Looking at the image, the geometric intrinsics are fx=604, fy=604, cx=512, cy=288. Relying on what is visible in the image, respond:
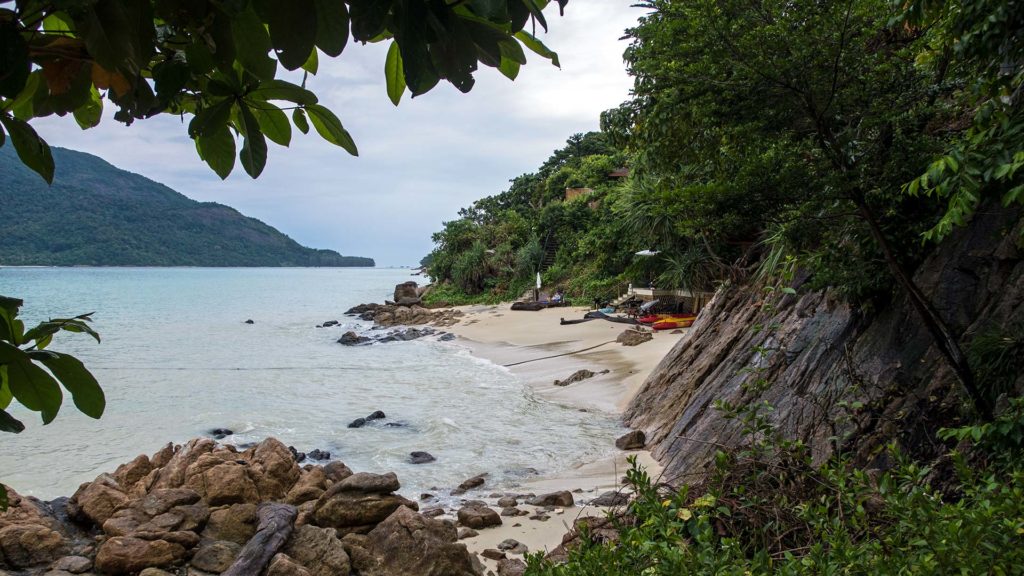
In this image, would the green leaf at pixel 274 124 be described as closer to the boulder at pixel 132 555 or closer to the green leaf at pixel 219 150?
the green leaf at pixel 219 150

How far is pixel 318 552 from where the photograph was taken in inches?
166

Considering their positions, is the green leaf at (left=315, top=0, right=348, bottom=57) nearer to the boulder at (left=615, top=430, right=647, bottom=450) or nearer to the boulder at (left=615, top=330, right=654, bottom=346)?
the boulder at (left=615, top=430, right=647, bottom=450)

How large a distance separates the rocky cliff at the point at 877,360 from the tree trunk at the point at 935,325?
173 mm

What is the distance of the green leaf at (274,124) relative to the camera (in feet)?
3.10

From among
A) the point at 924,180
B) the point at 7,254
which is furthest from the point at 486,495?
the point at 7,254

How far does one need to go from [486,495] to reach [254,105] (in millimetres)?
5947

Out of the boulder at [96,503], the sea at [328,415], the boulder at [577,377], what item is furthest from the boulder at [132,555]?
the boulder at [577,377]

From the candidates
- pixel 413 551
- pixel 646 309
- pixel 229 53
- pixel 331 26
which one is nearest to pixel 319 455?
pixel 413 551

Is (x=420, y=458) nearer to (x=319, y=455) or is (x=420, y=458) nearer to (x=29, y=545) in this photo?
(x=319, y=455)

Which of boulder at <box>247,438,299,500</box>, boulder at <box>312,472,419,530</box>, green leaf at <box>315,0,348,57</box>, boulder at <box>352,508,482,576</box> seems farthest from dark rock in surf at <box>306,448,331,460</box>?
green leaf at <box>315,0,348,57</box>

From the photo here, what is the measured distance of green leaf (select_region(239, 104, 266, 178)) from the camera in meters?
0.91

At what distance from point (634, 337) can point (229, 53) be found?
46.4 ft

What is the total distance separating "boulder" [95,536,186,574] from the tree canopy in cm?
398

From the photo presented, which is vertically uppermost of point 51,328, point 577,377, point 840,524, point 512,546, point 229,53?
point 229,53
